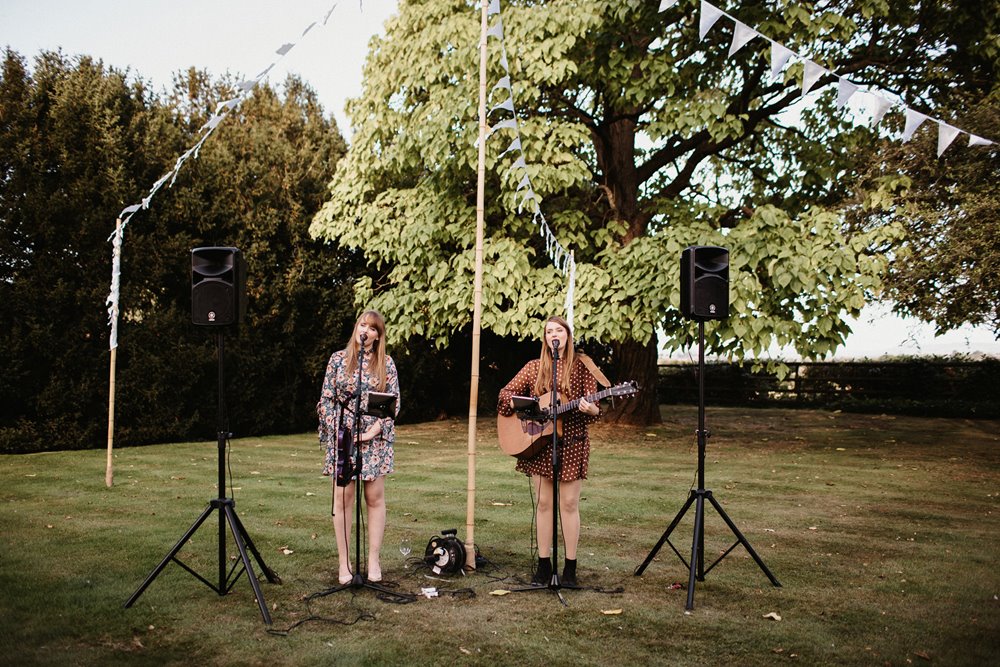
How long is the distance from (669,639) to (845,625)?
1.08 m

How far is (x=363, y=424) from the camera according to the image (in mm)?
5027

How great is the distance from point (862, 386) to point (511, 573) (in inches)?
719

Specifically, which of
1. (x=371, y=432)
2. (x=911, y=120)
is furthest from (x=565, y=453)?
(x=911, y=120)

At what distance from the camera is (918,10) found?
11.8 metres

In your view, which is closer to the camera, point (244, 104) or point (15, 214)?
point (15, 214)

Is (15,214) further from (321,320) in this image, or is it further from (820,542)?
(820,542)

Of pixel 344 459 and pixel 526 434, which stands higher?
pixel 526 434

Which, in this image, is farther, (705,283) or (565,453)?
(705,283)

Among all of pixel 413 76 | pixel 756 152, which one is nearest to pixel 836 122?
pixel 756 152

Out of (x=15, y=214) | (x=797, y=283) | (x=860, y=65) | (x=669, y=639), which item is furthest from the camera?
(x=860, y=65)

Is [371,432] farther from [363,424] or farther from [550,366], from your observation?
[550,366]

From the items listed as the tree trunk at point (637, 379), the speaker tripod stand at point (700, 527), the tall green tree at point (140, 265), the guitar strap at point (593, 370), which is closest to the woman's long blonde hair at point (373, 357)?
the guitar strap at point (593, 370)

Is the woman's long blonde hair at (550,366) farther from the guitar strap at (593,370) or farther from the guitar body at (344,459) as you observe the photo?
the guitar body at (344,459)

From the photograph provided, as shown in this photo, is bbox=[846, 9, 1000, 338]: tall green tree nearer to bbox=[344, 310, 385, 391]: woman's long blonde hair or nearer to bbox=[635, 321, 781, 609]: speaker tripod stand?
bbox=[635, 321, 781, 609]: speaker tripod stand
